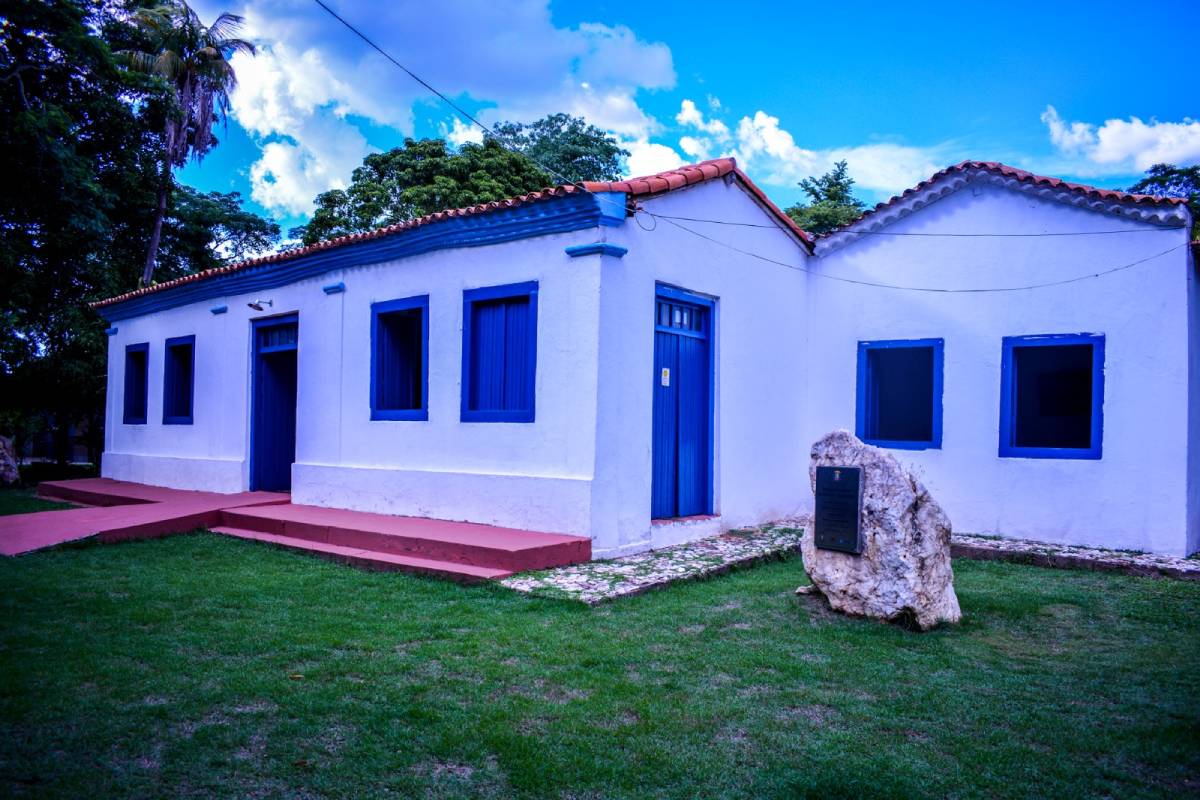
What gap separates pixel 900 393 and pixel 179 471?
11.6 metres

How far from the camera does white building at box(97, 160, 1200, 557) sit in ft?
25.4

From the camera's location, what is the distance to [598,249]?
739 centimetres

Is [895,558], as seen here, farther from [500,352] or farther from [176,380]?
[176,380]

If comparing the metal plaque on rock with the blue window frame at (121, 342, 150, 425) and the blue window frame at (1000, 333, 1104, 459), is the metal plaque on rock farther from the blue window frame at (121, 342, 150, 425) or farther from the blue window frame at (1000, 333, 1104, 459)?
the blue window frame at (121, 342, 150, 425)

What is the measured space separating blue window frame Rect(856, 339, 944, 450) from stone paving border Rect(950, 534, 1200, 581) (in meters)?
1.59

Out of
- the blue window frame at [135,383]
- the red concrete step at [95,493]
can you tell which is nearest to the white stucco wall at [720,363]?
the red concrete step at [95,493]

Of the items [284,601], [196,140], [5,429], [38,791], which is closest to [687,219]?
[284,601]

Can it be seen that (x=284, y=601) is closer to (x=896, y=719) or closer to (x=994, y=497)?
(x=896, y=719)

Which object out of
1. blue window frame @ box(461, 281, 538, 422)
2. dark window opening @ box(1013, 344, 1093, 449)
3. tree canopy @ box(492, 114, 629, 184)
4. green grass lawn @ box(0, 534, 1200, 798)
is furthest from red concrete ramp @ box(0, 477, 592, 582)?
tree canopy @ box(492, 114, 629, 184)

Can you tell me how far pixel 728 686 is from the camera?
4.26 metres

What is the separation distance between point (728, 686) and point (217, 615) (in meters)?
3.54

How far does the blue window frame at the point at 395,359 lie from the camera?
9.53 m

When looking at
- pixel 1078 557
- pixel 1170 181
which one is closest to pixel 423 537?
pixel 1078 557

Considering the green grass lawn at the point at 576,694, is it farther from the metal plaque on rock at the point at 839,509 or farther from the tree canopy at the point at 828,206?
the tree canopy at the point at 828,206
